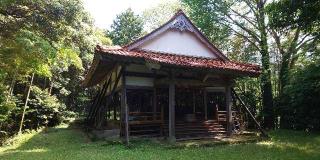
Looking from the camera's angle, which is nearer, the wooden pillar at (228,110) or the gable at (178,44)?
the wooden pillar at (228,110)

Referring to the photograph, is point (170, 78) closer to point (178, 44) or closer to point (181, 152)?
point (178, 44)

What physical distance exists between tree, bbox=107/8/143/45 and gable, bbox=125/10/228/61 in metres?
27.5

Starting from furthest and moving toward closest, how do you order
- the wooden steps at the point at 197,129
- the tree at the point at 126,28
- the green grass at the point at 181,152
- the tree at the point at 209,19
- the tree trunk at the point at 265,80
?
1. the tree at the point at 126,28
2. the tree at the point at 209,19
3. the tree trunk at the point at 265,80
4. the wooden steps at the point at 197,129
5. the green grass at the point at 181,152

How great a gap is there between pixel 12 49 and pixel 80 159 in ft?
17.5

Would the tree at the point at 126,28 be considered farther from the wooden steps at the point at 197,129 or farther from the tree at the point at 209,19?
the wooden steps at the point at 197,129

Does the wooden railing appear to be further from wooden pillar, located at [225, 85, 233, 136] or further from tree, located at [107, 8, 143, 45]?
tree, located at [107, 8, 143, 45]

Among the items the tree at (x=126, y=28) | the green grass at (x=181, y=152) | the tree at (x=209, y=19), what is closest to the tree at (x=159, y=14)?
the tree at (x=126, y=28)

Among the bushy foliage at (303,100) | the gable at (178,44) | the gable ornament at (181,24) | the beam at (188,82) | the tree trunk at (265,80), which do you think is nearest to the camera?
the beam at (188,82)

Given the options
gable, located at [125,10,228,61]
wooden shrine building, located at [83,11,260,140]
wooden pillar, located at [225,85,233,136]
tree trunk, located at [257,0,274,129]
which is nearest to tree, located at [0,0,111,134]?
wooden shrine building, located at [83,11,260,140]

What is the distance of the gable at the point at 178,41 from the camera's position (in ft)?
55.3

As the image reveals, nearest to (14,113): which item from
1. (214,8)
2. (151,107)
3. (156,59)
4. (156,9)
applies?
(151,107)

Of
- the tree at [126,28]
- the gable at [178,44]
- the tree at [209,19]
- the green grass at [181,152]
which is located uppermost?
the tree at [126,28]

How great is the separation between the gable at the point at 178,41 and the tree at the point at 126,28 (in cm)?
2750

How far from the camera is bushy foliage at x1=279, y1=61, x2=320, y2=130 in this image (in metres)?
20.2
